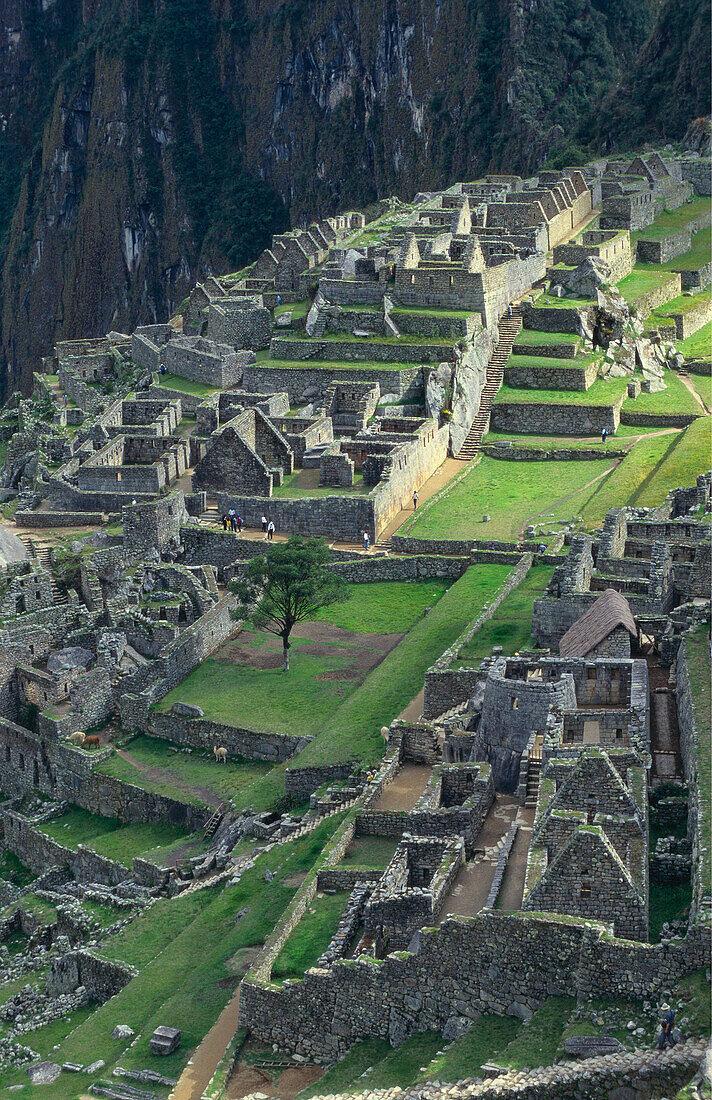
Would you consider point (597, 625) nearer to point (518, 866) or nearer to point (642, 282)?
point (518, 866)

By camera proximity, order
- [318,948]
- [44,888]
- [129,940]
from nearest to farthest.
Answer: [318,948], [129,940], [44,888]

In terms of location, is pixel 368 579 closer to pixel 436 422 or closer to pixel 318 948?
pixel 436 422

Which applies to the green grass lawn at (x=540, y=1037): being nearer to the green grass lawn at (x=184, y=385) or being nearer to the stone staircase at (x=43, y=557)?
the stone staircase at (x=43, y=557)

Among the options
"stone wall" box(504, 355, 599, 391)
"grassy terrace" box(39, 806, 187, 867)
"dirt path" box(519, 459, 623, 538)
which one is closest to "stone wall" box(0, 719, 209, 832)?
"grassy terrace" box(39, 806, 187, 867)

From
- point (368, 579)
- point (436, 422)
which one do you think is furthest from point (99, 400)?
point (368, 579)


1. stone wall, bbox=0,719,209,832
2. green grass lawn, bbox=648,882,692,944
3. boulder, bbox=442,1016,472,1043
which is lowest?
stone wall, bbox=0,719,209,832

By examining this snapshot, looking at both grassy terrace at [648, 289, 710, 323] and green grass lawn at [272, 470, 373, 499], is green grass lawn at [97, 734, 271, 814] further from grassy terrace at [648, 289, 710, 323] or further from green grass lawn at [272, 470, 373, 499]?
grassy terrace at [648, 289, 710, 323]
